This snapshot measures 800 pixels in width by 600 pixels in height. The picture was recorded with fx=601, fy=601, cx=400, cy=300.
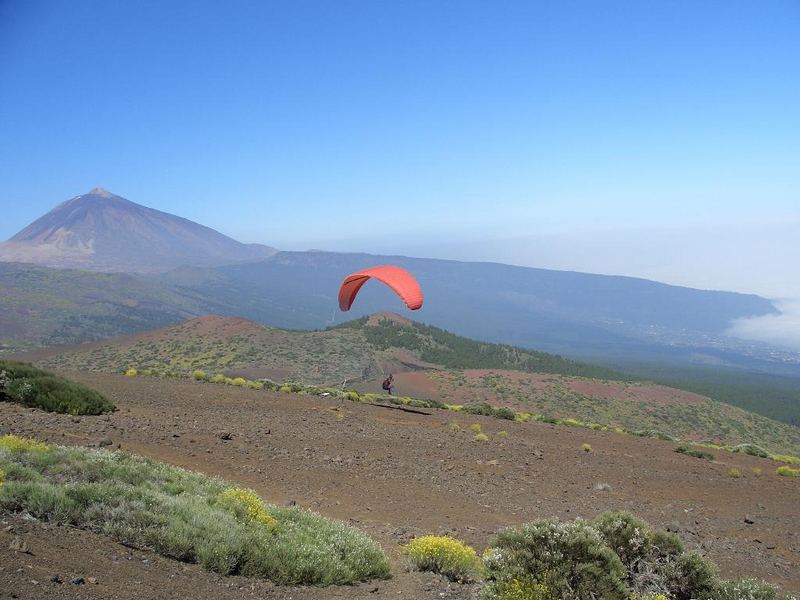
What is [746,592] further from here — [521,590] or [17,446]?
[17,446]

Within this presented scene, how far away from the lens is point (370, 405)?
1844 cm

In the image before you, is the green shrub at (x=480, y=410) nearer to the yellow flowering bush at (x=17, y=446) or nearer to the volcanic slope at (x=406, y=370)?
the yellow flowering bush at (x=17, y=446)

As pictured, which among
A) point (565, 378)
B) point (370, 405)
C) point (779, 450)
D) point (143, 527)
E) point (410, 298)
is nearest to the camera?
point (143, 527)

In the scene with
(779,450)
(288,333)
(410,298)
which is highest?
(410,298)

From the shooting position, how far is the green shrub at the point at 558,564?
5.22 m

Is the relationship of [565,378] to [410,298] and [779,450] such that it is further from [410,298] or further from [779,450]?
[410,298]

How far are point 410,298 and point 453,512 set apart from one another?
8.36 meters

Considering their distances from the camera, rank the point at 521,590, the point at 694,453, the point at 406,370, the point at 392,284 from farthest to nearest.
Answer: the point at 406,370
the point at 392,284
the point at 694,453
the point at 521,590

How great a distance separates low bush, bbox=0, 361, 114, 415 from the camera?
11961 millimetres

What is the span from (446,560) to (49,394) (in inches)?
378

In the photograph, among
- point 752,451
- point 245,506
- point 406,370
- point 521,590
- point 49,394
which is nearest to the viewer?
point 521,590

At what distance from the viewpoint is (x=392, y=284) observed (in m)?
17.9

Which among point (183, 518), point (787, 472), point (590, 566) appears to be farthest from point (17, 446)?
point (787, 472)

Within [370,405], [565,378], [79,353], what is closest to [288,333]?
[79,353]
